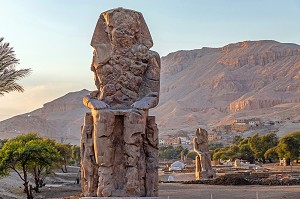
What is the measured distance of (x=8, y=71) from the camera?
16.9 m

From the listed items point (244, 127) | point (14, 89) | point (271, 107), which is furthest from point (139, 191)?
point (271, 107)

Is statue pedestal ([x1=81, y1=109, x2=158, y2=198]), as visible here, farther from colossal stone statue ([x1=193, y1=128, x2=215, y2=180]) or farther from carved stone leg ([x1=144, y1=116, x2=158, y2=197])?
colossal stone statue ([x1=193, y1=128, x2=215, y2=180])

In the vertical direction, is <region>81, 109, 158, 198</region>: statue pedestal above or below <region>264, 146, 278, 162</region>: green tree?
below

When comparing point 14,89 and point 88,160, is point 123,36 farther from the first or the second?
point 14,89

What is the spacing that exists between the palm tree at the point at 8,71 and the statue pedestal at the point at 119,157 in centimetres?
814

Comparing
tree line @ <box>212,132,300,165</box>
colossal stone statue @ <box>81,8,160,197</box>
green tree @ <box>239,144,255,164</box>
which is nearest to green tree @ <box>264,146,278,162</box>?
tree line @ <box>212,132,300,165</box>

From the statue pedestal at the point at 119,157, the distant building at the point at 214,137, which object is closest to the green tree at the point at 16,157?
the statue pedestal at the point at 119,157

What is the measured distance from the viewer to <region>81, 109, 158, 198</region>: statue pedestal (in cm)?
903

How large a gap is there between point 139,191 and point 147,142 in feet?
3.19

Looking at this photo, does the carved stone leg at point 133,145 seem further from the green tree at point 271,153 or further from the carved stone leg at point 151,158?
the green tree at point 271,153

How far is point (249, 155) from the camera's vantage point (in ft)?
193

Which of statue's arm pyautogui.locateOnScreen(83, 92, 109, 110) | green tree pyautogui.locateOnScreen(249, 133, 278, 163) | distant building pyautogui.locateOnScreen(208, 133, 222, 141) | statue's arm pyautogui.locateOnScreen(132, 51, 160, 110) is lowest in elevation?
statue's arm pyautogui.locateOnScreen(83, 92, 109, 110)

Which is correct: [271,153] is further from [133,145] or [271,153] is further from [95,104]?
[95,104]

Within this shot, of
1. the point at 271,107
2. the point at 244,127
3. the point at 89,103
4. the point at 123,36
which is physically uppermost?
the point at 271,107
